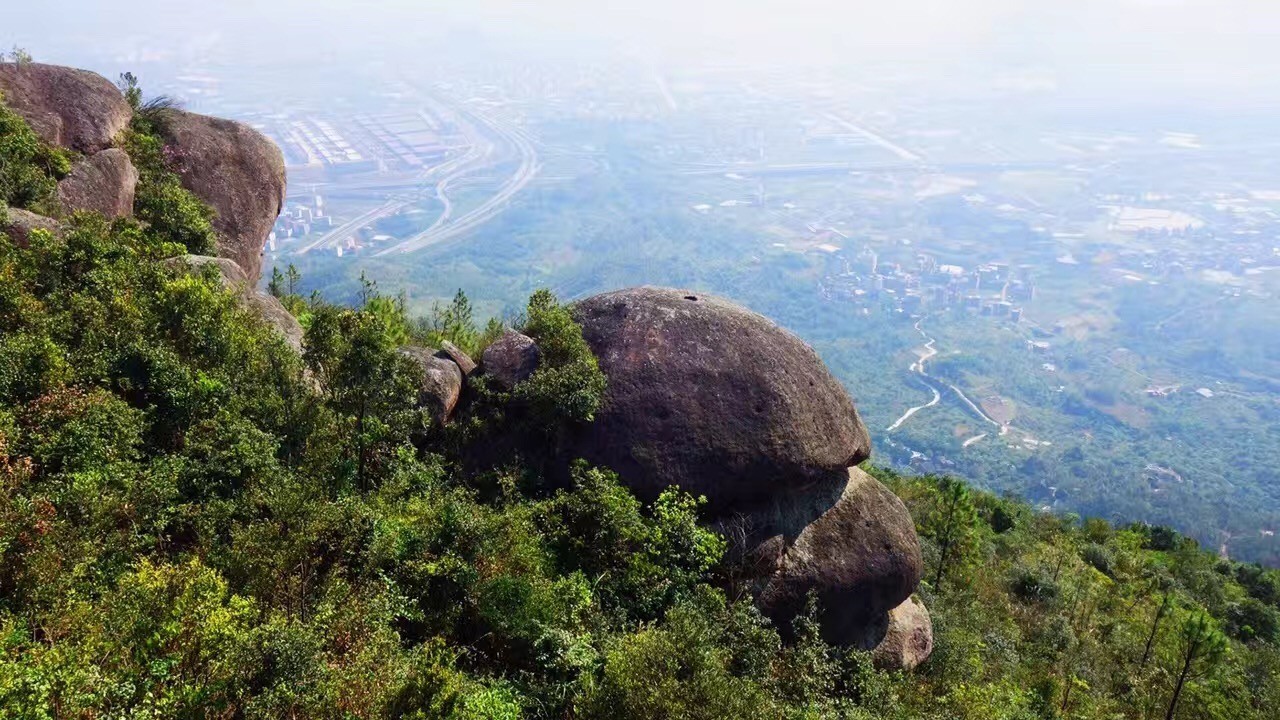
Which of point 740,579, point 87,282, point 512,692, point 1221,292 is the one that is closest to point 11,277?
point 87,282

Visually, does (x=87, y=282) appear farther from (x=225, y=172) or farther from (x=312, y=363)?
(x=225, y=172)

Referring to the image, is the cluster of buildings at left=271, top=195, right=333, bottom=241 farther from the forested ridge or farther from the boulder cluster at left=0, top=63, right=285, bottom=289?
the forested ridge

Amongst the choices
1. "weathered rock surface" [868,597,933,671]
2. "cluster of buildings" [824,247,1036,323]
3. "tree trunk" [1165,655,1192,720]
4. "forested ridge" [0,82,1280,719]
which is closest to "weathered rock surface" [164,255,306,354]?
"forested ridge" [0,82,1280,719]

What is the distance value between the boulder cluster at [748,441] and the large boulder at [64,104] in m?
6.85

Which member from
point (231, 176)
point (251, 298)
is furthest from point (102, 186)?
point (251, 298)

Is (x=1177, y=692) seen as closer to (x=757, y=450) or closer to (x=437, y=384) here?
(x=757, y=450)

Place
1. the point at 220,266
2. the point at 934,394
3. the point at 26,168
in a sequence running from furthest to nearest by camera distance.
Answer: the point at 934,394 → the point at 220,266 → the point at 26,168

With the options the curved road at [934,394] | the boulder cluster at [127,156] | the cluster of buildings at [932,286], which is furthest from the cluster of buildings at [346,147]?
the boulder cluster at [127,156]

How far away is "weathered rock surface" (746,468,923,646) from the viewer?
1577cm

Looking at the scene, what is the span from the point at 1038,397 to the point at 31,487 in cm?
15325

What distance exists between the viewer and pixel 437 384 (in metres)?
17.0

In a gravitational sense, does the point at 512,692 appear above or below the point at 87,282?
below

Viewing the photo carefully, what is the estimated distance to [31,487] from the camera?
34.9 feet

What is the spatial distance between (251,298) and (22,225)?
5.44 metres
